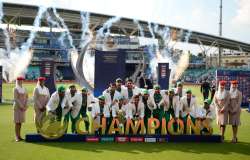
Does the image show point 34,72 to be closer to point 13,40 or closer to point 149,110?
point 13,40

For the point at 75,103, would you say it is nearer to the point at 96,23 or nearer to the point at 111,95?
the point at 111,95

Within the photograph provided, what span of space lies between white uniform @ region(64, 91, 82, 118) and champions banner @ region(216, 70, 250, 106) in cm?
1251

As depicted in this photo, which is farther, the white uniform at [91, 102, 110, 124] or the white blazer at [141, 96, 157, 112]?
the white blazer at [141, 96, 157, 112]

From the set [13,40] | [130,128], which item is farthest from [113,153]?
[13,40]

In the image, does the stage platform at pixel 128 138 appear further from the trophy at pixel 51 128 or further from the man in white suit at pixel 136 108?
the man in white suit at pixel 136 108

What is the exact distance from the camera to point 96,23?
174ft

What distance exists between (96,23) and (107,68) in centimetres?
3356

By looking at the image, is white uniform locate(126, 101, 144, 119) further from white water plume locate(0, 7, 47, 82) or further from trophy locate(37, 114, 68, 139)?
white water plume locate(0, 7, 47, 82)

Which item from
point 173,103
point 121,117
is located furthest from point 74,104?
point 173,103

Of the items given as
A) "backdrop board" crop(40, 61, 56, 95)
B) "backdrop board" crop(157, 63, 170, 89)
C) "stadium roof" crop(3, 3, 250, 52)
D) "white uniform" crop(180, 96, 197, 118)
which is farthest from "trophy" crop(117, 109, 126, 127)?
"stadium roof" crop(3, 3, 250, 52)

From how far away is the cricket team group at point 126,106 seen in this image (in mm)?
10500

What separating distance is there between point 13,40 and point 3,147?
5090cm

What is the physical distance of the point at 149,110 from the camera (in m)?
11.1

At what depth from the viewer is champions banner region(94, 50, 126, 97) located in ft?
67.0
